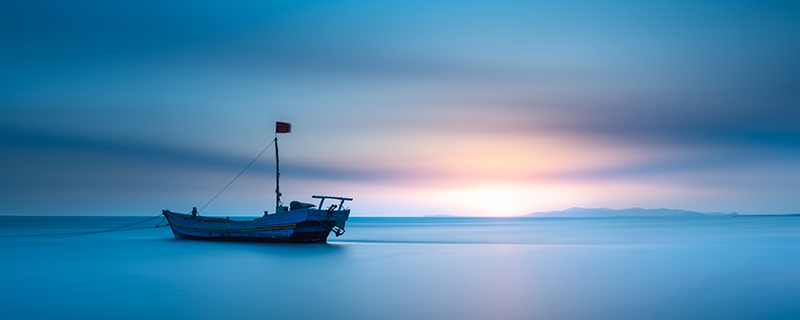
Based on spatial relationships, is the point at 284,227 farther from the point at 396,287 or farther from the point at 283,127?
the point at 396,287

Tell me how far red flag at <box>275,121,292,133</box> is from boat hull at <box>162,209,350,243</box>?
5.89m

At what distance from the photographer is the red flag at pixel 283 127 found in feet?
135

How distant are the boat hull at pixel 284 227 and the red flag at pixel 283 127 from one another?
589cm

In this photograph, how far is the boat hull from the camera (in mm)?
42000

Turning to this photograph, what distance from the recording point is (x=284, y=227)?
4231 centimetres

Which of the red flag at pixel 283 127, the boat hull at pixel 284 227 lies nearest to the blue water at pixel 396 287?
the boat hull at pixel 284 227

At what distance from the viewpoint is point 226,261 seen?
110 feet

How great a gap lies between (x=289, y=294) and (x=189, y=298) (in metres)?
3.47

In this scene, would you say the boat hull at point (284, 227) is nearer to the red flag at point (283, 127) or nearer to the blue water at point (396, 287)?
the blue water at point (396, 287)

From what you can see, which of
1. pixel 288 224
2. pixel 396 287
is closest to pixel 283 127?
pixel 288 224

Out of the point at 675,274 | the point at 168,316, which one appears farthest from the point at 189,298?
the point at 675,274

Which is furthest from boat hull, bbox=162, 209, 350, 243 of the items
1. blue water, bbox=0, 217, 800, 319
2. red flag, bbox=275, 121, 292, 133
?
red flag, bbox=275, 121, 292, 133

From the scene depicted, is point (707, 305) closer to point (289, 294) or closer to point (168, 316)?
point (289, 294)

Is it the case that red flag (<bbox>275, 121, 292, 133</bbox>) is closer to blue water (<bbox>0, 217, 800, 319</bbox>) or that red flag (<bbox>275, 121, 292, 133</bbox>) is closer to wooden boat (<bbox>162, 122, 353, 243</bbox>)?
wooden boat (<bbox>162, 122, 353, 243</bbox>)
